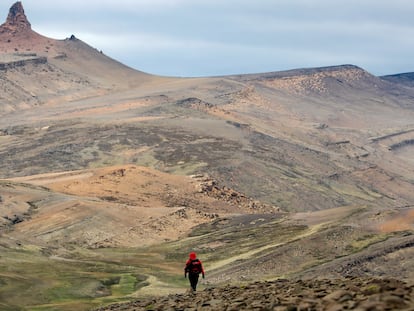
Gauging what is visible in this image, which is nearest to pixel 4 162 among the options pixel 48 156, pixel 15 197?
pixel 48 156

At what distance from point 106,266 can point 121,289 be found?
13855 mm

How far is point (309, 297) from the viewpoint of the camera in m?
21.4

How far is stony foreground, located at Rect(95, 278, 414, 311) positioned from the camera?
18.9m

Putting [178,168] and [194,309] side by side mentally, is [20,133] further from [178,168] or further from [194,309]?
[194,309]

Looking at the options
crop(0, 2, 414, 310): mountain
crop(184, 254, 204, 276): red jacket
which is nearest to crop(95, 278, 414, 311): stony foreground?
crop(0, 2, 414, 310): mountain

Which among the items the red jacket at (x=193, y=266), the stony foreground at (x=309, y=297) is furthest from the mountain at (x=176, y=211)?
the red jacket at (x=193, y=266)

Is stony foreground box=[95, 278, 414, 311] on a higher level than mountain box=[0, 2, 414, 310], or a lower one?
higher

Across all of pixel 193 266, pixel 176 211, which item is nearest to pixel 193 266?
pixel 193 266

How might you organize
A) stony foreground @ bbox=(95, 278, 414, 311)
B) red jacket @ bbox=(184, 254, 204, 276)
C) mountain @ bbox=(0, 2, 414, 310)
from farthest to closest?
mountain @ bbox=(0, 2, 414, 310) → red jacket @ bbox=(184, 254, 204, 276) → stony foreground @ bbox=(95, 278, 414, 311)

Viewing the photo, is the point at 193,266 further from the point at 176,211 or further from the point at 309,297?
the point at 176,211

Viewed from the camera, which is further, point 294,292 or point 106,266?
point 106,266

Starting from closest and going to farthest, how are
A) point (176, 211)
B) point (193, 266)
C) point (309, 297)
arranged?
point (309, 297), point (193, 266), point (176, 211)

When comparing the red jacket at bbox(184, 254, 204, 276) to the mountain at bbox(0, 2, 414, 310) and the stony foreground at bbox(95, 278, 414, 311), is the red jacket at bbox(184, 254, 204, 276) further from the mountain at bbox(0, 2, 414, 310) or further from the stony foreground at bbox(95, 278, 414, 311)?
the mountain at bbox(0, 2, 414, 310)

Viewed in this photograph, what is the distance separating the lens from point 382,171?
620 feet
